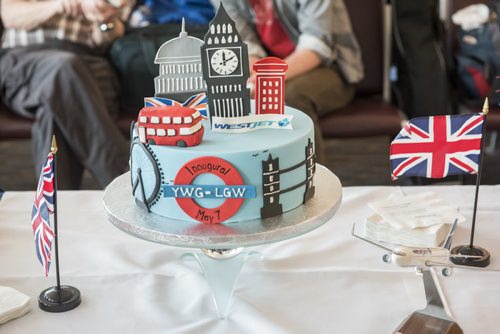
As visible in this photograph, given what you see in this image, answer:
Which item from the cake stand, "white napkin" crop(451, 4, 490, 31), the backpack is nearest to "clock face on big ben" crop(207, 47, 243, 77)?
the cake stand

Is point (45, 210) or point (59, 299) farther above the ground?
point (45, 210)

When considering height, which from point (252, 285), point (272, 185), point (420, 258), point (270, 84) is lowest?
point (252, 285)

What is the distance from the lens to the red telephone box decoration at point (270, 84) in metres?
1.32

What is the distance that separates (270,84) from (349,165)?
204 centimetres

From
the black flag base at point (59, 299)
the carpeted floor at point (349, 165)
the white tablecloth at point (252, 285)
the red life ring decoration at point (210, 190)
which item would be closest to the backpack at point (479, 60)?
the carpeted floor at point (349, 165)

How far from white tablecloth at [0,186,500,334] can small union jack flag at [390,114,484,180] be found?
0.18 metres

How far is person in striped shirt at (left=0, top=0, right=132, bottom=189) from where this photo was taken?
99.2 inches

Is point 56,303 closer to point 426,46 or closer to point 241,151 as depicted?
point 241,151

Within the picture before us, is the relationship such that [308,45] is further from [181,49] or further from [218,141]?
[218,141]

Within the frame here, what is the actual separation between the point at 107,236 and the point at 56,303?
0.92 feet

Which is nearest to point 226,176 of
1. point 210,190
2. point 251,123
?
point 210,190

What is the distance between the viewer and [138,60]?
8.88 feet

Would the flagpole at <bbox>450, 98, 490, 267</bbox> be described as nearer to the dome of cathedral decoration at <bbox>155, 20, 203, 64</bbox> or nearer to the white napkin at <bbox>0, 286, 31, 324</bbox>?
the dome of cathedral decoration at <bbox>155, 20, 203, 64</bbox>

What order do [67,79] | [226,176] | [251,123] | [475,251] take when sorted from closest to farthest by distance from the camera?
[226,176], [251,123], [475,251], [67,79]
